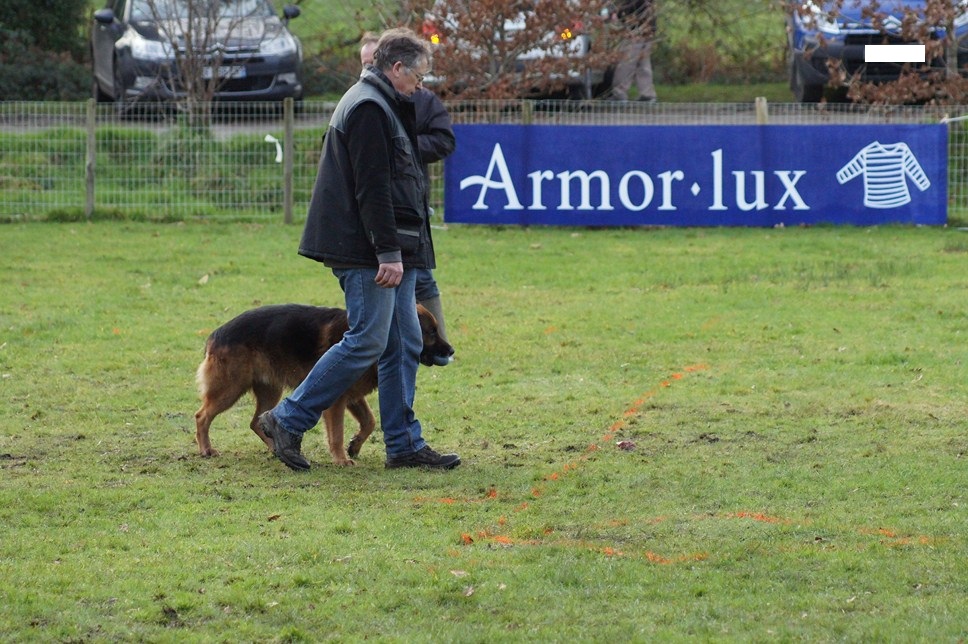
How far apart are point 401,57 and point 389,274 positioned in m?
1.00

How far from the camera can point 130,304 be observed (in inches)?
468

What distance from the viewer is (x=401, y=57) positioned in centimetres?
636

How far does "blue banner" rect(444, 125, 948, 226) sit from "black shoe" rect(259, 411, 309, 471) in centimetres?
996

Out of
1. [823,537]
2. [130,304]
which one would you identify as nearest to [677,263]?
[130,304]

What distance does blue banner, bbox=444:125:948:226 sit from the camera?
16.4 metres

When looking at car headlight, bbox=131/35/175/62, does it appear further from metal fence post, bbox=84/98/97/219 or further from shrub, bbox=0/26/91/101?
shrub, bbox=0/26/91/101

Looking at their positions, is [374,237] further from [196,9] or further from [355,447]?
[196,9]

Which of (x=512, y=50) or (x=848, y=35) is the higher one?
(x=848, y=35)

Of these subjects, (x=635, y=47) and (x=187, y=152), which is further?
(x=635, y=47)

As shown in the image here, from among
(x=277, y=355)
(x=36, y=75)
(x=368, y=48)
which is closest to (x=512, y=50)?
(x=36, y=75)

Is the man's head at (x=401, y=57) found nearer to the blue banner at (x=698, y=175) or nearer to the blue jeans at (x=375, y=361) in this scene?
the blue jeans at (x=375, y=361)

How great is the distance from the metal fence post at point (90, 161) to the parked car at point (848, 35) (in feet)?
31.3

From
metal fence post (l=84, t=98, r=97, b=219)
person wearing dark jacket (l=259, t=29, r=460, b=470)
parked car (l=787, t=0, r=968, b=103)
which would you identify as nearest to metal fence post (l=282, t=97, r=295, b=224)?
metal fence post (l=84, t=98, r=97, b=219)

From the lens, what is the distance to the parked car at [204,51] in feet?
62.8
